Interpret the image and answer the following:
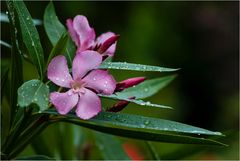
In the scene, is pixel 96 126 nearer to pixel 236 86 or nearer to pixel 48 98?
pixel 48 98

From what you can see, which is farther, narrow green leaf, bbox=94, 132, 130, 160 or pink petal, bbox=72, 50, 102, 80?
narrow green leaf, bbox=94, 132, 130, 160

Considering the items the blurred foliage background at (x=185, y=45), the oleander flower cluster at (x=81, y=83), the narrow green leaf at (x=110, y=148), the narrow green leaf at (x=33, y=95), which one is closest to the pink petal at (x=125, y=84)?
the oleander flower cluster at (x=81, y=83)

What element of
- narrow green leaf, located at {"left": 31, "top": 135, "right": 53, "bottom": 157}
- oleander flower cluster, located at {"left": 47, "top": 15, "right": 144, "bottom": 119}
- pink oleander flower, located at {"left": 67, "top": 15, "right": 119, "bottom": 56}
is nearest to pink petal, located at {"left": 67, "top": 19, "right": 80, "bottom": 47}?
pink oleander flower, located at {"left": 67, "top": 15, "right": 119, "bottom": 56}

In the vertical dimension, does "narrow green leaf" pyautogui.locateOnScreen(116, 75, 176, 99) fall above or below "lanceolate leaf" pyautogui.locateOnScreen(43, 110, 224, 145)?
above

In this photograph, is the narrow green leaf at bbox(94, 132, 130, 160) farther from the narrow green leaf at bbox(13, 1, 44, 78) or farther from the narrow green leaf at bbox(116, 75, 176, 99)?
the narrow green leaf at bbox(13, 1, 44, 78)

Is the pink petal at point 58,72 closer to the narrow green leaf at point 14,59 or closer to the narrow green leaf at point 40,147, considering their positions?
the narrow green leaf at point 14,59

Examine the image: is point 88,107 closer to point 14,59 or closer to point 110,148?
point 14,59

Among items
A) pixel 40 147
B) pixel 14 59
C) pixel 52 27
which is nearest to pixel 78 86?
pixel 14 59
